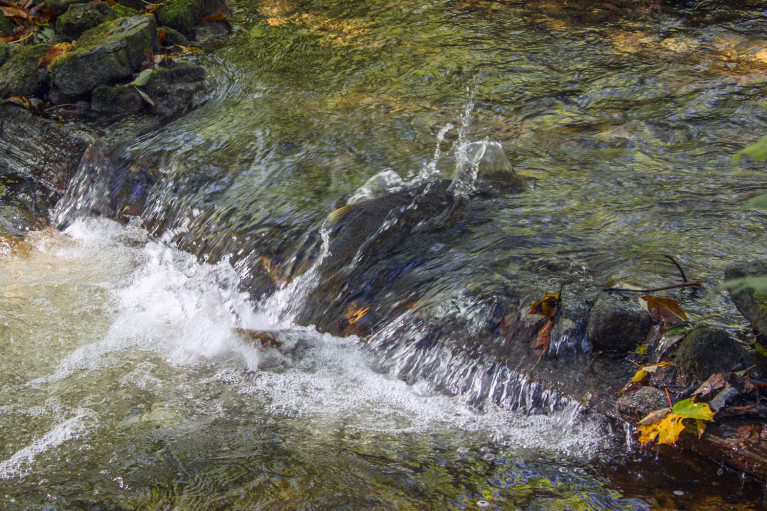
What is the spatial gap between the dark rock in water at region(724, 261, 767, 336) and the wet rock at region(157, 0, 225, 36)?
6269 mm

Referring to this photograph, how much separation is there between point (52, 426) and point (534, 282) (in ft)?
7.58

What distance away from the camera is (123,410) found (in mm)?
3080

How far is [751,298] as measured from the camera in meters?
2.54

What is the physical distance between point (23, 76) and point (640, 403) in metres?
5.90

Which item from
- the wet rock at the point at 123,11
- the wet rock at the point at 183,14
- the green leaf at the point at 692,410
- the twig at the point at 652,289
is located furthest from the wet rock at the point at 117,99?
the green leaf at the point at 692,410

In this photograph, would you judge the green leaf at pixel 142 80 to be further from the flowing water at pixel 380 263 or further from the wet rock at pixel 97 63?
the flowing water at pixel 380 263

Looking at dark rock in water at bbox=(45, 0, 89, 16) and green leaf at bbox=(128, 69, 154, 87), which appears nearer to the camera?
green leaf at bbox=(128, 69, 154, 87)

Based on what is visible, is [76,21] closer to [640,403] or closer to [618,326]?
[618,326]

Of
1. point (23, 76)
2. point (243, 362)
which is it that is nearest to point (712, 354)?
point (243, 362)

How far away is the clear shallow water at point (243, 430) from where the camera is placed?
2.38 meters

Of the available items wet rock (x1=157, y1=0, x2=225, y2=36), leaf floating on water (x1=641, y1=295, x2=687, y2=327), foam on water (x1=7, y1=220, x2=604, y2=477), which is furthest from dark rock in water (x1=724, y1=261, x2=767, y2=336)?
wet rock (x1=157, y1=0, x2=225, y2=36)

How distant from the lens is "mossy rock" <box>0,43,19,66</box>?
6.24 m

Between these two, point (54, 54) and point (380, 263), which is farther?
point (54, 54)

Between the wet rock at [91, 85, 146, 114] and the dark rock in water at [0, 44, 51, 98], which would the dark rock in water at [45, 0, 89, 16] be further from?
the wet rock at [91, 85, 146, 114]
